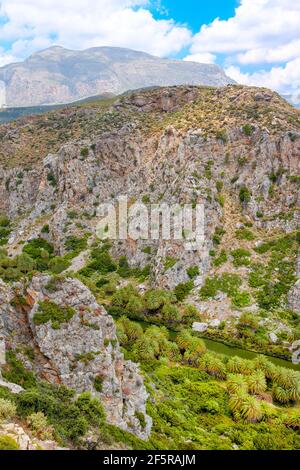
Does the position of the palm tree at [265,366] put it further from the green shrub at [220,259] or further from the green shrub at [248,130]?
the green shrub at [248,130]

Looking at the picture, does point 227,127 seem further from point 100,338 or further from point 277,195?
point 100,338

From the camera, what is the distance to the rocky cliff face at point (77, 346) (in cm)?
3653

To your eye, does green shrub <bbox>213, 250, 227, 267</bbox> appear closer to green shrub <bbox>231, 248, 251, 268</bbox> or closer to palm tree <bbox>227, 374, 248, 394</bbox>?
green shrub <bbox>231, 248, 251, 268</bbox>

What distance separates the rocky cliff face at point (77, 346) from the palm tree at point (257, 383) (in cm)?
1781

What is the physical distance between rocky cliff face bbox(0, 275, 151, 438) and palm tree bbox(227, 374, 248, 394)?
15108mm

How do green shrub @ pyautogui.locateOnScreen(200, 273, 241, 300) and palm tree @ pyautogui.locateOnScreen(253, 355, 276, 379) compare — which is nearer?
palm tree @ pyautogui.locateOnScreen(253, 355, 276, 379)

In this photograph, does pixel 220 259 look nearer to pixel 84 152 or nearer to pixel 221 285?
pixel 221 285

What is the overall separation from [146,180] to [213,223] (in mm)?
28946

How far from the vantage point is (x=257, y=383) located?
54.0 metres

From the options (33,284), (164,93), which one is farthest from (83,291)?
(164,93)

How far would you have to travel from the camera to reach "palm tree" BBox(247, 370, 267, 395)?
176ft

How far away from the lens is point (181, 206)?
10494 centimetres

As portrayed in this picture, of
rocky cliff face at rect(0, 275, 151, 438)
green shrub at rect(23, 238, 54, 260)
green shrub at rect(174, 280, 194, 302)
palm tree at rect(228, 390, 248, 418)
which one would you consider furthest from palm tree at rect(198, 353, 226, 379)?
green shrub at rect(23, 238, 54, 260)

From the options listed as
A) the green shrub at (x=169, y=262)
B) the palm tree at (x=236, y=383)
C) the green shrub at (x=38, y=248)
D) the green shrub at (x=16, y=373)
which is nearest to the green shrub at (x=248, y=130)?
the green shrub at (x=169, y=262)
